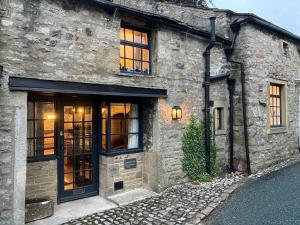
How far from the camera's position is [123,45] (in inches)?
248

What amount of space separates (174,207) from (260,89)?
5.03 m

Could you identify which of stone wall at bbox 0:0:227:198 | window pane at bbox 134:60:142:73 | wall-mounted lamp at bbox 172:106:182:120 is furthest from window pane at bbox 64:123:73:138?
wall-mounted lamp at bbox 172:106:182:120

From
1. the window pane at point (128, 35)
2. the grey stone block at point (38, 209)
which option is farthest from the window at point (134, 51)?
the grey stone block at point (38, 209)

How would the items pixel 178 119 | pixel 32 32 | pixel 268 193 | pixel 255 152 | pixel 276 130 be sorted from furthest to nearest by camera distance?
pixel 276 130 < pixel 255 152 < pixel 178 119 < pixel 268 193 < pixel 32 32

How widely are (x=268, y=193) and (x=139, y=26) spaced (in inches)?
196

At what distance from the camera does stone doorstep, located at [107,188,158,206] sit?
5875mm

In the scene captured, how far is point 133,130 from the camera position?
6.77 metres

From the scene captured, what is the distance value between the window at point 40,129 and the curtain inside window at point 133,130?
188 centimetres

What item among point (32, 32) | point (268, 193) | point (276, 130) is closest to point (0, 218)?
point (32, 32)

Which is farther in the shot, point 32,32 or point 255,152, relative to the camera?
point 255,152

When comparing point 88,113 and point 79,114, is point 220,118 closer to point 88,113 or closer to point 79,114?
point 88,113

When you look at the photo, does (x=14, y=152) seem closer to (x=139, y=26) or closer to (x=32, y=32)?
(x=32, y=32)

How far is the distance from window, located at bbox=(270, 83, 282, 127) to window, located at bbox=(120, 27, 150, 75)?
5143 mm

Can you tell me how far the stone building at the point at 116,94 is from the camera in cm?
458
